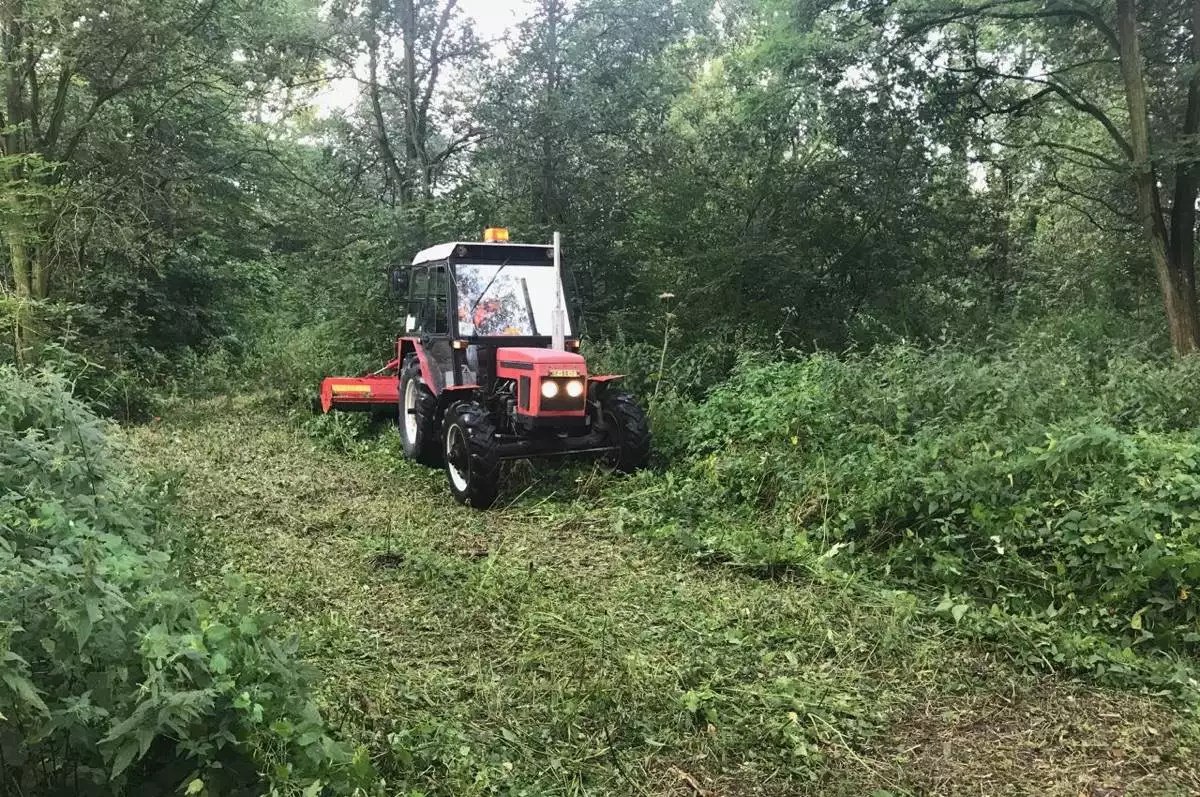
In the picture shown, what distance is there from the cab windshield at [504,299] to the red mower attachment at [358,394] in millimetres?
2086

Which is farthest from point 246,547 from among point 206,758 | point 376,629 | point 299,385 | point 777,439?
point 299,385

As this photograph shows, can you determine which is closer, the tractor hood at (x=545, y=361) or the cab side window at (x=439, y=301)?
the tractor hood at (x=545, y=361)

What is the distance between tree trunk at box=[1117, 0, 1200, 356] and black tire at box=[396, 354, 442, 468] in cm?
844

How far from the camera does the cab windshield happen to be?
6.88m

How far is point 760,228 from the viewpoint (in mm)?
10469

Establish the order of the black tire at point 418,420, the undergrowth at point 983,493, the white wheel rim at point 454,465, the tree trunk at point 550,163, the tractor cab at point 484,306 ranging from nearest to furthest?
the undergrowth at point 983,493
the white wheel rim at point 454,465
the tractor cab at point 484,306
the black tire at point 418,420
the tree trunk at point 550,163

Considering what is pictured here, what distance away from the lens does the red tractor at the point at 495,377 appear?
601cm

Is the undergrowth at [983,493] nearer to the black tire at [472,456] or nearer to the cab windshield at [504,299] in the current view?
the black tire at [472,456]

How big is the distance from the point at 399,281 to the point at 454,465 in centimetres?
215

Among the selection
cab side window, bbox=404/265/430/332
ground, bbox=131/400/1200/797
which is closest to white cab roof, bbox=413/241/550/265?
cab side window, bbox=404/265/430/332

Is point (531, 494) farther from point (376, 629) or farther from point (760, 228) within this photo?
point (760, 228)

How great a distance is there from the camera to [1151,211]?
32.1 feet

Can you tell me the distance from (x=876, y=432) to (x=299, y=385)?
7475 mm

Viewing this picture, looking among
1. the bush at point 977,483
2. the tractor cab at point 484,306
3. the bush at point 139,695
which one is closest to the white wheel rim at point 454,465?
the tractor cab at point 484,306
